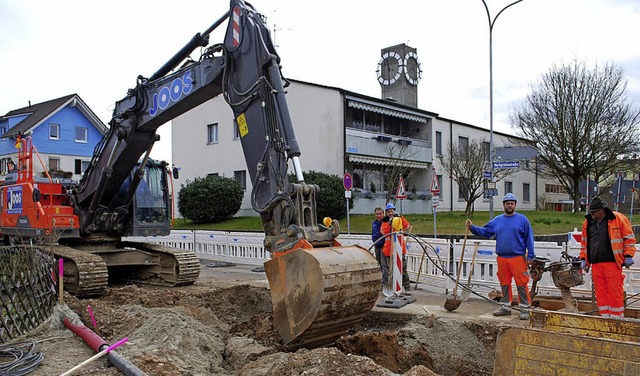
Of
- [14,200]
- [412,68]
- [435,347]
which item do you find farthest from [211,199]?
[435,347]

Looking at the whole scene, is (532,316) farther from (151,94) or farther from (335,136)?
(335,136)

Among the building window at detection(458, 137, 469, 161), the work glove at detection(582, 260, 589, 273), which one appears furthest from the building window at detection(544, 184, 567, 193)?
the work glove at detection(582, 260, 589, 273)

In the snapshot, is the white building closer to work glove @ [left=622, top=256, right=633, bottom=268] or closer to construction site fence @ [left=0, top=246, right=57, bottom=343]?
construction site fence @ [left=0, top=246, right=57, bottom=343]

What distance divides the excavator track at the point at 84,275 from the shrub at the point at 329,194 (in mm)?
13856

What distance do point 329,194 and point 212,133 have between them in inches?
418

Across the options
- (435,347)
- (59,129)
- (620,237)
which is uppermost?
(59,129)

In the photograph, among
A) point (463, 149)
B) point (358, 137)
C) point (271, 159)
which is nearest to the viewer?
point (271, 159)

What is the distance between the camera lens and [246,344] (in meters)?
6.31

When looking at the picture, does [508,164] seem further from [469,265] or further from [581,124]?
[581,124]

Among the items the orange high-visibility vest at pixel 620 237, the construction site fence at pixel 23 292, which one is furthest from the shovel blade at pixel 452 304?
the construction site fence at pixel 23 292

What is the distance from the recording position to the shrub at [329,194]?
75.7 ft

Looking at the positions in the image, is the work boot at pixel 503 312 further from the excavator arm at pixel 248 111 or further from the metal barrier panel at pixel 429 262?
the excavator arm at pixel 248 111

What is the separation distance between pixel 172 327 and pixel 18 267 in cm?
197

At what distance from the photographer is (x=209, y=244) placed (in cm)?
1841
